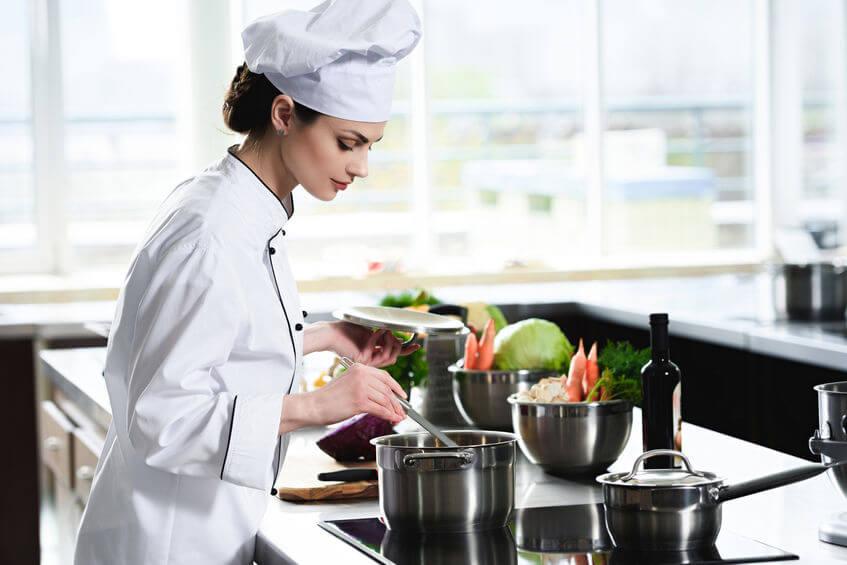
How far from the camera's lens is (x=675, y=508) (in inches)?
51.9

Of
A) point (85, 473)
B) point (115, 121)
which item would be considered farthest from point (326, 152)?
point (115, 121)

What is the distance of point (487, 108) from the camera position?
6.41 metres

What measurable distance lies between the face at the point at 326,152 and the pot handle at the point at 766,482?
0.62 metres

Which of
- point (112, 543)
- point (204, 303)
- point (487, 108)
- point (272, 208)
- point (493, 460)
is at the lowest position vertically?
point (112, 543)

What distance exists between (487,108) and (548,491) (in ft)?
16.0

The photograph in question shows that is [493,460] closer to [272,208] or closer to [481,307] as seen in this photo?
[272,208]

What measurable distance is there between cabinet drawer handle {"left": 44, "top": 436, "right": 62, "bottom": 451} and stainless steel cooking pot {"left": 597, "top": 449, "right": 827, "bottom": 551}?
2.05m

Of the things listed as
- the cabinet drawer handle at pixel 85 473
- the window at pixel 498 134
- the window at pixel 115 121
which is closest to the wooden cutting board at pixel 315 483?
the cabinet drawer handle at pixel 85 473

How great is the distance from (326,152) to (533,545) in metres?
0.59

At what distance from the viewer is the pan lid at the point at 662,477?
4.36 ft

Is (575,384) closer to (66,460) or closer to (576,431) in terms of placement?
(576,431)

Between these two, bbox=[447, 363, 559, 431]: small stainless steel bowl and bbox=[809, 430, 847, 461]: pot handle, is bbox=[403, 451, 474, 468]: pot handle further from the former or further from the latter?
bbox=[447, 363, 559, 431]: small stainless steel bowl

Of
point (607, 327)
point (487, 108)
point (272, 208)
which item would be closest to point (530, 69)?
point (487, 108)

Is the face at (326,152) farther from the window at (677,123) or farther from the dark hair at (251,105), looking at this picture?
the window at (677,123)
